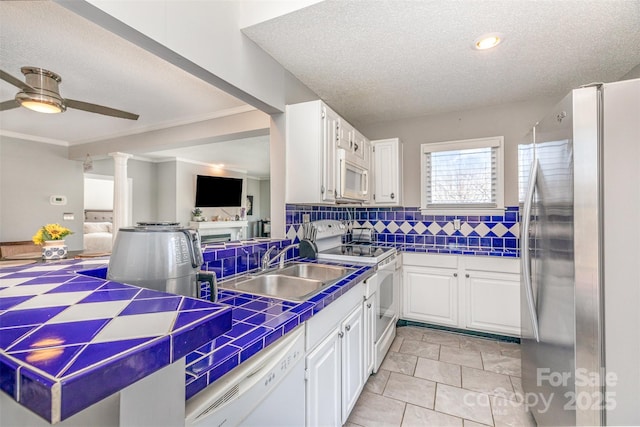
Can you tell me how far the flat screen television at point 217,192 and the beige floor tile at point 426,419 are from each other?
19.4 ft

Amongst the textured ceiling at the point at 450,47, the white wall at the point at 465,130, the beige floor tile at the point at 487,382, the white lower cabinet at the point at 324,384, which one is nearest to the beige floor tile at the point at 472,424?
the beige floor tile at the point at 487,382

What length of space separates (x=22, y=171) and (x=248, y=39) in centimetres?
469

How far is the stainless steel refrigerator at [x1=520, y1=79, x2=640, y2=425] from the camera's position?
1.01 meters

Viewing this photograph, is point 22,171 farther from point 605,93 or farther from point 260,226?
point 605,93

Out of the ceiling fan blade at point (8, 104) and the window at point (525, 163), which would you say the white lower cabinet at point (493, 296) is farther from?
the ceiling fan blade at point (8, 104)

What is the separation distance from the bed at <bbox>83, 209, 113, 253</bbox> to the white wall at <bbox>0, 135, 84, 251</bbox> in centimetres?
78

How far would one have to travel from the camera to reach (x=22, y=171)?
423cm

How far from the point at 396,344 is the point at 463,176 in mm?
1882

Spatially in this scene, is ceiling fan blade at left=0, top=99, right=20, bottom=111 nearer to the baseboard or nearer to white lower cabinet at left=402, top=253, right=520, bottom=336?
white lower cabinet at left=402, top=253, right=520, bottom=336

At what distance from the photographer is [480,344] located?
8.65ft

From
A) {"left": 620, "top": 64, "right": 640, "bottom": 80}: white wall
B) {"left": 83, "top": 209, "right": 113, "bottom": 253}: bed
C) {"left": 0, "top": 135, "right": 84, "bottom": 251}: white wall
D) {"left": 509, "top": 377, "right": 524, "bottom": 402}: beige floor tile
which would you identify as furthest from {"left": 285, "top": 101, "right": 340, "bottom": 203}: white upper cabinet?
{"left": 0, "top": 135, "right": 84, "bottom": 251}: white wall

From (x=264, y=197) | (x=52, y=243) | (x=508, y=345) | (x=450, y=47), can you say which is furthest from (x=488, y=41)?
(x=264, y=197)

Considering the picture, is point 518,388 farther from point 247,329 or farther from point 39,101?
point 39,101

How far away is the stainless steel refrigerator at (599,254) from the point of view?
3.32 ft
